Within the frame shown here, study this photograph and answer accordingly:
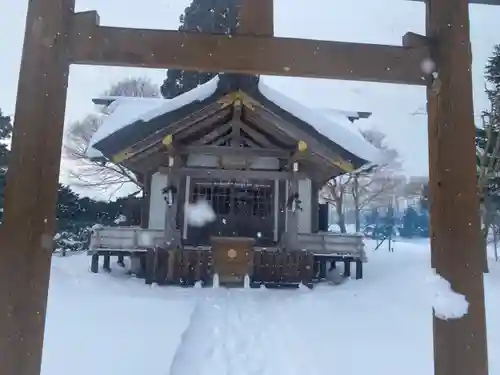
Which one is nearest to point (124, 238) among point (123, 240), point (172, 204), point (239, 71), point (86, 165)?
point (123, 240)

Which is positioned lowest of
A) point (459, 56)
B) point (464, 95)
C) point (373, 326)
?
point (373, 326)

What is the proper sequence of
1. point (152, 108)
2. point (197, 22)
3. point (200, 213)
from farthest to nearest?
point (197, 22)
point (200, 213)
point (152, 108)

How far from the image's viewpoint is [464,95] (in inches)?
109

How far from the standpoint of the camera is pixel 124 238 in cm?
1205

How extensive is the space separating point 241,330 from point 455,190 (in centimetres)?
426

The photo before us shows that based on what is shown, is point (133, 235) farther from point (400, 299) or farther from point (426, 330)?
point (426, 330)

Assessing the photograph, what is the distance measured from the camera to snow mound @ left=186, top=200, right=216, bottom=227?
12.9 metres

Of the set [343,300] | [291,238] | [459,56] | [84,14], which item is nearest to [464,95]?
[459,56]

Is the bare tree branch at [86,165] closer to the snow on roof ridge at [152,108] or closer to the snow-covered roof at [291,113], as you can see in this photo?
the snow on roof ridge at [152,108]

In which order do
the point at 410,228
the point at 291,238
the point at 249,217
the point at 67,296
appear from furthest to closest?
the point at 410,228 < the point at 249,217 < the point at 291,238 < the point at 67,296

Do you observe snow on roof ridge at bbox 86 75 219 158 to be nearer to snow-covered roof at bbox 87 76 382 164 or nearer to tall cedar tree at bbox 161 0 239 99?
snow-covered roof at bbox 87 76 382 164

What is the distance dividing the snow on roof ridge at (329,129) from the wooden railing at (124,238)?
15.2 feet

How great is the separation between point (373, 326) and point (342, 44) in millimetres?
4777

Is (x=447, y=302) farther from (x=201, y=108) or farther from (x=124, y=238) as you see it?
(x=124, y=238)
